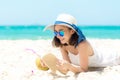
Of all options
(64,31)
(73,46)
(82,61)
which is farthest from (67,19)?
(82,61)

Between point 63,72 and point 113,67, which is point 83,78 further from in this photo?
point 113,67

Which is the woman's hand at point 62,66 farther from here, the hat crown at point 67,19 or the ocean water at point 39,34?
the ocean water at point 39,34

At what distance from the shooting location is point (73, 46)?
481 centimetres

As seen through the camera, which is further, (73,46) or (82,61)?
(73,46)

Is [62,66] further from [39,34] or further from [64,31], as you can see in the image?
[39,34]

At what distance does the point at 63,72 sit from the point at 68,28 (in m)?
0.58

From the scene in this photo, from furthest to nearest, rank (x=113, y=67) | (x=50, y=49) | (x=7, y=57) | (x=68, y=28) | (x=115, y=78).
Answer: (x=50, y=49) < (x=7, y=57) < (x=113, y=67) < (x=68, y=28) < (x=115, y=78)

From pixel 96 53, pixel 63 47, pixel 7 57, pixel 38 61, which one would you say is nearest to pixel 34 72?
pixel 38 61

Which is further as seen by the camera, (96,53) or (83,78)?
(96,53)

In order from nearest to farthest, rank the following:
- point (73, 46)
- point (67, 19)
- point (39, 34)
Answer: point (67, 19) → point (73, 46) → point (39, 34)

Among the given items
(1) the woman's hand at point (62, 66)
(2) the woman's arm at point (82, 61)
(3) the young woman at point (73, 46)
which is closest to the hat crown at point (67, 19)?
(3) the young woman at point (73, 46)

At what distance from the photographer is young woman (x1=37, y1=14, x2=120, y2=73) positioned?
461 centimetres

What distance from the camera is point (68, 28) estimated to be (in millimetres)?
4633

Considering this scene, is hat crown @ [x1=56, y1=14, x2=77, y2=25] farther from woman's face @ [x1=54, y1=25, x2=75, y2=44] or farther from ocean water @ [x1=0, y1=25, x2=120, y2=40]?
ocean water @ [x1=0, y1=25, x2=120, y2=40]
